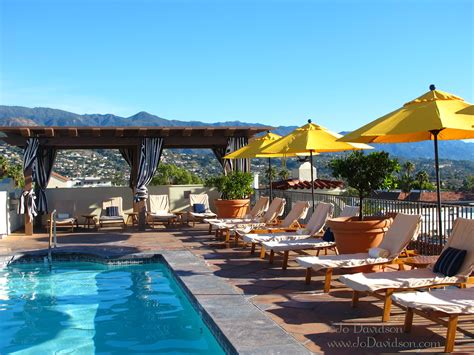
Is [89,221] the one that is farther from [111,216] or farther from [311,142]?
[311,142]

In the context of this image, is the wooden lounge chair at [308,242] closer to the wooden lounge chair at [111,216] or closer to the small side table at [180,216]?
the small side table at [180,216]

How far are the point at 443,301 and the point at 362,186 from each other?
A: 3865mm

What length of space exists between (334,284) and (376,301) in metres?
1.04

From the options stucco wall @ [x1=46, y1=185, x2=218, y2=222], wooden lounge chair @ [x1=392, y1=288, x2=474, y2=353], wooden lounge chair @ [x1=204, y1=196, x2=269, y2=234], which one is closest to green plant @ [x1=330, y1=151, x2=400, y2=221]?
wooden lounge chair @ [x1=392, y1=288, x2=474, y2=353]

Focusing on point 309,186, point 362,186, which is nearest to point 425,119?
point 362,186

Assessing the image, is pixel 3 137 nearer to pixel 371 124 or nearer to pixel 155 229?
Result: pixel 155 229

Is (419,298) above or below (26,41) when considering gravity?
below

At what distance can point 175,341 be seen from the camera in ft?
19.1

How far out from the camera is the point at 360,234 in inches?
285

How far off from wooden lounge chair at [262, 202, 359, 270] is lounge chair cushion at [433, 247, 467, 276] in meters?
2.56

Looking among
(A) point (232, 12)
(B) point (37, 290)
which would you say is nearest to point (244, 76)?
(A) point (232, 12)

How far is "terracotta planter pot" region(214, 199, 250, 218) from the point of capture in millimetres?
13242

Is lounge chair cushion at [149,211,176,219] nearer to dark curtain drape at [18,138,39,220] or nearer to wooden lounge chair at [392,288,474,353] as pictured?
dark curtain drape at [18,138,39,220]

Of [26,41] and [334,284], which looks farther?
[26,41]
